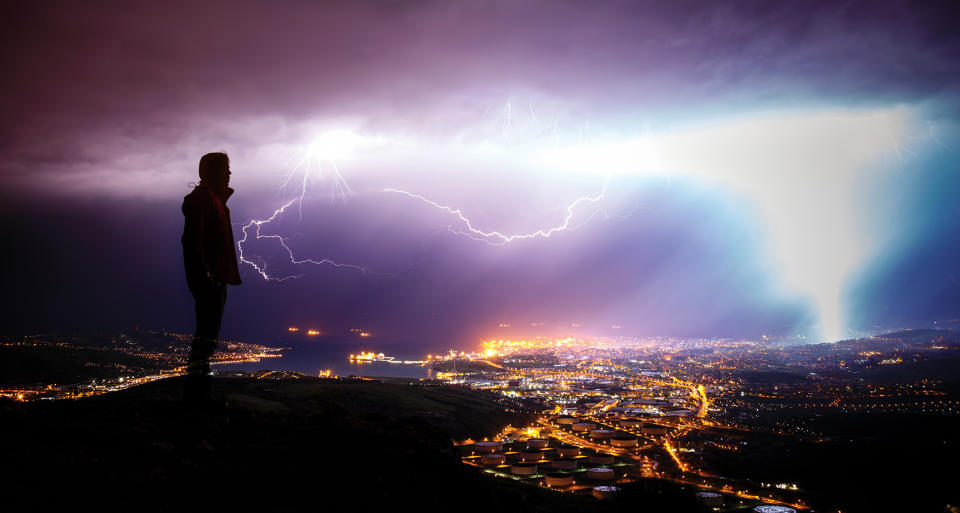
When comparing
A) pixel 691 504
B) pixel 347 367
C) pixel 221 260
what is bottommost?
pixel 347 367

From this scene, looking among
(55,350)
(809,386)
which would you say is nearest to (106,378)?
(55,350)

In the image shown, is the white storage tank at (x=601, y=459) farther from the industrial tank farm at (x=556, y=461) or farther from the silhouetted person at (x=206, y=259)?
the silhouetted person at (x=206, y=259)

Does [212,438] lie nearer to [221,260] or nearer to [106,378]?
[221,260]

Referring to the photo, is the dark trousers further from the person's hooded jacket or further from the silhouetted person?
the person's hooded jacket

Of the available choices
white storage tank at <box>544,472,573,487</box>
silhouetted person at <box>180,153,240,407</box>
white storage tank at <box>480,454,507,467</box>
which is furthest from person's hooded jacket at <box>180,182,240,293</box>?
white storage tank at <box>480,454,507,467</box>

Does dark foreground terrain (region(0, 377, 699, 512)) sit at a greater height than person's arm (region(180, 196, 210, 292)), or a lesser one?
lesser

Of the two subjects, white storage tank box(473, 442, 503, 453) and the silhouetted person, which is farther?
white storage tank box(473, 442, 503, 453)

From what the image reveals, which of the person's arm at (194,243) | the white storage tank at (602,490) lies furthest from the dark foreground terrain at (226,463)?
the white storage tank at (602,490)
